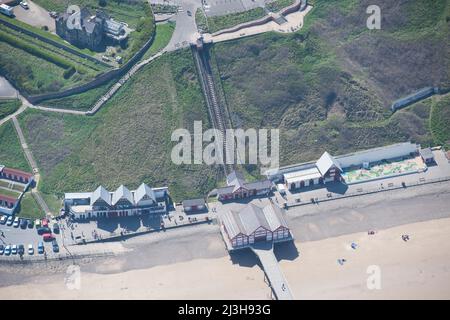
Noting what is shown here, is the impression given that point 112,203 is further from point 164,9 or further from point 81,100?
point 164,9

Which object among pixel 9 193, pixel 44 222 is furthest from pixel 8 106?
pixel 44 222

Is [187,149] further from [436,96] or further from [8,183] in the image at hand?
[436,96]

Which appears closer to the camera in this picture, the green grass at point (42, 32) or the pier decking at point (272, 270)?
the pier decking at point (272, 270)

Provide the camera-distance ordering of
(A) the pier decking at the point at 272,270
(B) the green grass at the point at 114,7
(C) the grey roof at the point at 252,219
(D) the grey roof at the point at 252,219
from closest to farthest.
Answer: (A) the pier decking at the point at 272,270, (D) the grey roof at the point at 252,219, (C) the grey roof at the point at 252,219, (B) the green grass at the point at 114,7

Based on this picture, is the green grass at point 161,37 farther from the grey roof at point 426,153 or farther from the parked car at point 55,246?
the grey roof at point 426,153

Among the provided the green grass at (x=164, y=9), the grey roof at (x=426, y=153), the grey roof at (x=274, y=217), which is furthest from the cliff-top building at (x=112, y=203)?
the grey roof at (x=426, y=153)

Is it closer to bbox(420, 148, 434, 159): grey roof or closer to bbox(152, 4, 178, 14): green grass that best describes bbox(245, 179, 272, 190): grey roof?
bbox(420, 148, 434, 159): grey roof

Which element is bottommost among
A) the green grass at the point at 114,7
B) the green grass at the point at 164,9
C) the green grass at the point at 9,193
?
the green grass at the point at 9,193
